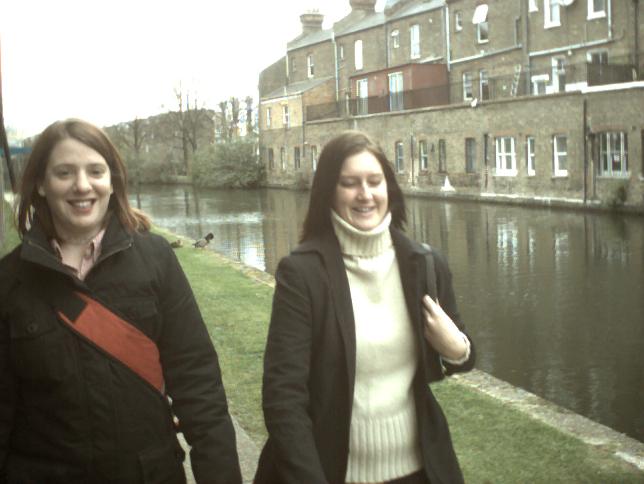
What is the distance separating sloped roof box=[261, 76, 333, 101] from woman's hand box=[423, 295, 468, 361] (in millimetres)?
59122

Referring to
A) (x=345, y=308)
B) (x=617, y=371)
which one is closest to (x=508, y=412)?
(x=617, y=371)

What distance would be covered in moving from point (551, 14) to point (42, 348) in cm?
4121

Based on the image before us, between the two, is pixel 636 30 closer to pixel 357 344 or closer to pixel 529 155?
pixel 529 155

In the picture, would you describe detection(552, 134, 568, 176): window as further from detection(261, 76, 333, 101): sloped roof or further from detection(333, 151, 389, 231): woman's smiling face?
detection(333, 151, 389, 231): woman's smiling face

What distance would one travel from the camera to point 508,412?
22.6ft

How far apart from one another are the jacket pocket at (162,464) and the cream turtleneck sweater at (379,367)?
576mm

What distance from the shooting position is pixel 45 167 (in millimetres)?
2990

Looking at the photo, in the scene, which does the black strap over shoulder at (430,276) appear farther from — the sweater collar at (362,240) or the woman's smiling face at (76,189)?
the woman's smiling face at (76,189)

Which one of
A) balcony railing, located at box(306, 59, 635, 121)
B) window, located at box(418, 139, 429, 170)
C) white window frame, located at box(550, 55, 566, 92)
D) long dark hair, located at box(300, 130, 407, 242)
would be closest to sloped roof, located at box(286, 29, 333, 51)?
balcony railing, located at box(306, 59, 635, 121)

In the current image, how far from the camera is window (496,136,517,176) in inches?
1507

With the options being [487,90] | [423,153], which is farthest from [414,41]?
[423,153]

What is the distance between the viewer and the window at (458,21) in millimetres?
48481

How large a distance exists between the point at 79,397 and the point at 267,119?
65078 millimetres

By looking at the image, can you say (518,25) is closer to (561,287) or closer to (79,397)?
(561,287)
